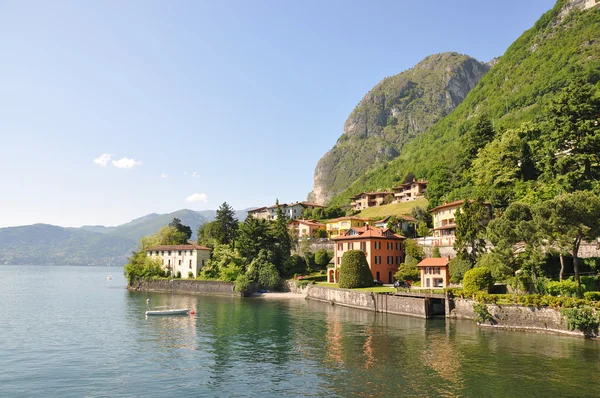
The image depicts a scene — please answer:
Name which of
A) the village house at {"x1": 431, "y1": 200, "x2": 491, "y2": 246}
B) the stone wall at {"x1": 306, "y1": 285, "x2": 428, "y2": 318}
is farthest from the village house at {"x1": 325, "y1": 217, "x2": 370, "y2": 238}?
the stone wall at {"x1": 306, "y1": 285, "x2": 428, "y2": 318}

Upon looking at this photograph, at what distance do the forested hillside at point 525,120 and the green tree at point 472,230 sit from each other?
11911mm

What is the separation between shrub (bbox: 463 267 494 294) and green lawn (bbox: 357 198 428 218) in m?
68.4

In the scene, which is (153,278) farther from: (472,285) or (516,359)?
(516,359)

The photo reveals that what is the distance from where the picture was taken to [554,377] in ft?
98.8

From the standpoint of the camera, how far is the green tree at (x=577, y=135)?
63.7m

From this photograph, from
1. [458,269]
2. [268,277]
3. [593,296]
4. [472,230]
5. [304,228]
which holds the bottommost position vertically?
[268,277]

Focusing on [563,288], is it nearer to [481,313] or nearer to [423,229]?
[481,313]

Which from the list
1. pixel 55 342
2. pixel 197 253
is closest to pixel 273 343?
pixel 55 342

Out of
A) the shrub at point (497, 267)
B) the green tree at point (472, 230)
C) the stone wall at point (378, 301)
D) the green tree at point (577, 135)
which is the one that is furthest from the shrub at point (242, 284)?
the green tree at point (577, 135)

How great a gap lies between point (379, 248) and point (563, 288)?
1447 inches

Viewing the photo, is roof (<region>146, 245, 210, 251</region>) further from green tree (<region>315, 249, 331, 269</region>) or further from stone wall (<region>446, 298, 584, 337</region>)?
stone wall (<region>446, 298, 584, 337</region>)

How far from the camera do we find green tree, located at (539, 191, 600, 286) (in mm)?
44406

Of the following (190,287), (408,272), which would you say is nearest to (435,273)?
(408,272)

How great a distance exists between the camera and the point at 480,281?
178 feet
